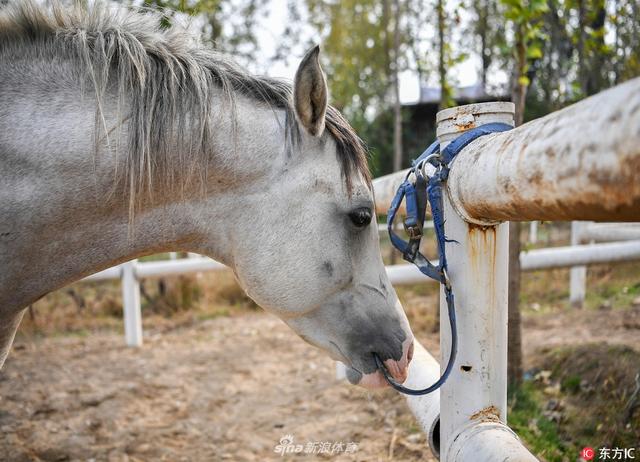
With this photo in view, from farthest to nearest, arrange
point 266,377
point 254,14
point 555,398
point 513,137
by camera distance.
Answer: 1. point 254,14
2. point 266,377
3. point 555,398
4. point 513,137

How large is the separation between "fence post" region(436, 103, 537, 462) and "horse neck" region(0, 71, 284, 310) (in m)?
0.75

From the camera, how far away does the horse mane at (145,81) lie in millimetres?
1598

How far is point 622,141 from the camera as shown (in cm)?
66

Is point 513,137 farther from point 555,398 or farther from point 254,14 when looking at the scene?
point 254,14

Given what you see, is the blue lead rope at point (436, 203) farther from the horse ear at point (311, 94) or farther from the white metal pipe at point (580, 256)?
the white metal pipe at point (580, 256)

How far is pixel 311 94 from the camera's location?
5.45 feet

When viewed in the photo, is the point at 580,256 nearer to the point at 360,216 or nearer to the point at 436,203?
the point at 360,216

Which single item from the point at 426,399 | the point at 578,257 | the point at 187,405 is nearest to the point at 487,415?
the point at 426,399

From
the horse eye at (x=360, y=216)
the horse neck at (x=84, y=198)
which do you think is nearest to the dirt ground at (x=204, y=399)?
the horse eye at (x=360, y=216)

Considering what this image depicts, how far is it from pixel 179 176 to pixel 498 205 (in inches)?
43.2

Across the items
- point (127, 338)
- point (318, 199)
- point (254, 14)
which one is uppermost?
point (254, 14)

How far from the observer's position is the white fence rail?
2.27 feet

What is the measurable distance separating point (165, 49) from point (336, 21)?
1647 cm

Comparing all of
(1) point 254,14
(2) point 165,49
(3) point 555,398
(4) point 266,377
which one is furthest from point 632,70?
(1) point 254,14
